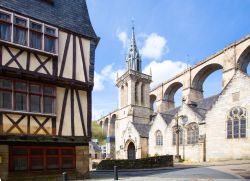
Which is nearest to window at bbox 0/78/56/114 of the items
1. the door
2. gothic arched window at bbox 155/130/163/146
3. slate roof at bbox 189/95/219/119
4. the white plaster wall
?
the white plaster wall

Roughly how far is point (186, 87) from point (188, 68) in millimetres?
3233

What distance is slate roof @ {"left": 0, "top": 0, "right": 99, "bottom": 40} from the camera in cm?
1447

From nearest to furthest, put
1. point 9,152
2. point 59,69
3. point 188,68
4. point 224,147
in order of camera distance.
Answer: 1. point 9,152
2. point 59,69
3. point 224,147
4. point 188,68

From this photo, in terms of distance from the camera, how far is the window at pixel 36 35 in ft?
47.5

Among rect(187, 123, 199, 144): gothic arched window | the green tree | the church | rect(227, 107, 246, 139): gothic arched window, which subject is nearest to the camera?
rect(227, 107, 246, 139): gothic arched window

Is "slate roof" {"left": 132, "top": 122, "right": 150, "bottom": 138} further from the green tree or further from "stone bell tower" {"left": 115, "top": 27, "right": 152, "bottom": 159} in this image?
the green tree

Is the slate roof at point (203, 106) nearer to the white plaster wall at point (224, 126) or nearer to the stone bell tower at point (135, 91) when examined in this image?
the white plaster wall at point (224, 126)

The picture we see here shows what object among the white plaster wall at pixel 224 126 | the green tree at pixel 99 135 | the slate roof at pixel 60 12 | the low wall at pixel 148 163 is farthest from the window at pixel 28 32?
the green tree at pixel 99 135

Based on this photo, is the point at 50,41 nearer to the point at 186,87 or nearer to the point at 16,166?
the point at 16,166

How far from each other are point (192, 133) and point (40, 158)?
21731mm

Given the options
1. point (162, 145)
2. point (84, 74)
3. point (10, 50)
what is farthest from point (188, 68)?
point (10, 50)

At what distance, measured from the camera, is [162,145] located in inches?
1490

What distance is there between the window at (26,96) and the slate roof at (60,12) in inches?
128

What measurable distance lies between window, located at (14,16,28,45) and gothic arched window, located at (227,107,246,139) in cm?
1966
